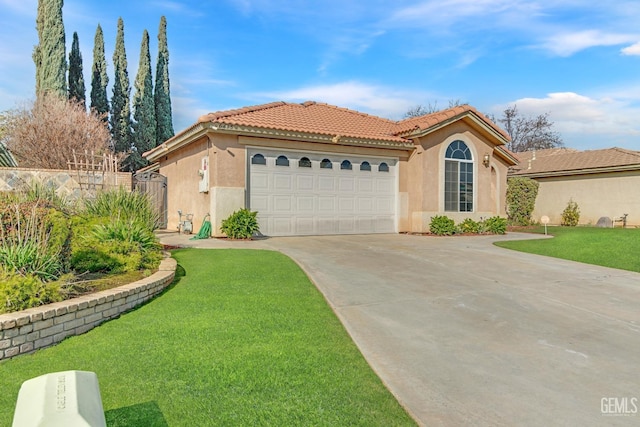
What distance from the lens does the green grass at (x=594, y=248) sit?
9789mm

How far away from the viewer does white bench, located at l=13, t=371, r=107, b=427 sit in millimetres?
1745

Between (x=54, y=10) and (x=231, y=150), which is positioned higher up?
(x=54, y=10)

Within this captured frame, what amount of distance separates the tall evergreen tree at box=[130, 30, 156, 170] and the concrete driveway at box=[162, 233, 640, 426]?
85.2ft

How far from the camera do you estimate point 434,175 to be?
53.4 ft

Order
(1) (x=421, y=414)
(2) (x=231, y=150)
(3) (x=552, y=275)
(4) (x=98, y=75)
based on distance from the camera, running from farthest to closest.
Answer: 1. (4) (x=98, y=75)
2. (2) (x=231, y=150)
3. (3) (x=552, y=275)
4. (1) (x=421, y=414)

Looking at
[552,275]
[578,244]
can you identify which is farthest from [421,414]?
[578,244]

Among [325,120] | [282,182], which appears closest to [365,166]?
[325,120]

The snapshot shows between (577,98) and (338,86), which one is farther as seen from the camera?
(577,98)

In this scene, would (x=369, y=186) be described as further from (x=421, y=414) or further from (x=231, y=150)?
(x=421, y=414)

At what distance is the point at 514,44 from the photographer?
62.1ft

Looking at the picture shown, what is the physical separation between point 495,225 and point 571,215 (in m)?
8.10

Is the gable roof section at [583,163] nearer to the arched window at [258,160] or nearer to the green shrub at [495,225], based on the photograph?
the green shrub at [495,225]

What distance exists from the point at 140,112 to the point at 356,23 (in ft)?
70.0

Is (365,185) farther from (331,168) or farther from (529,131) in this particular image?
(529,131)
